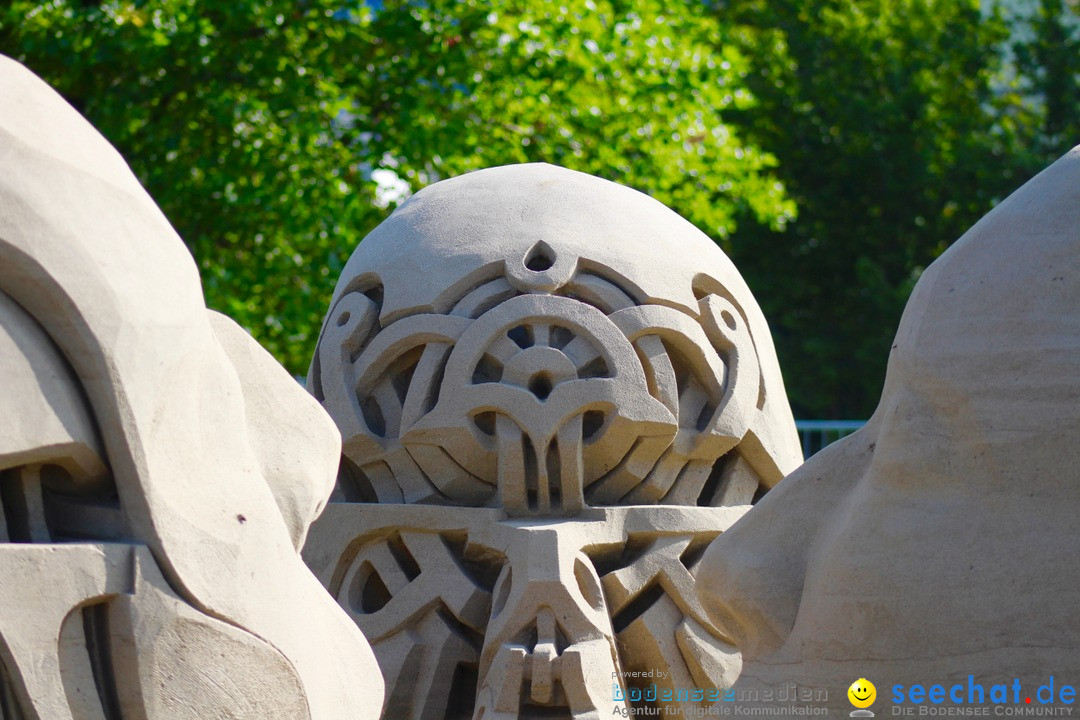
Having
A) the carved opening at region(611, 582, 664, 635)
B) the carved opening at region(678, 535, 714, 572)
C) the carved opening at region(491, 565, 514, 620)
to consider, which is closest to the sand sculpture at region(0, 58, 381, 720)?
the carved opening at region(491, 565, 514, 620)

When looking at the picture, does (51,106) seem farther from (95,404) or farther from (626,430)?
(626,430)

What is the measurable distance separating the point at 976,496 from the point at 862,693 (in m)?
0.49

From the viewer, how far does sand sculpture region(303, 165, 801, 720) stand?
491cm

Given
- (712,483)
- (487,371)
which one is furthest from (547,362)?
(712,483)

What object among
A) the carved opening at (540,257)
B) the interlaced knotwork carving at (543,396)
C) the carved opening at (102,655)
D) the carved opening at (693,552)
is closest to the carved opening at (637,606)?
the carved opening at (693,552)

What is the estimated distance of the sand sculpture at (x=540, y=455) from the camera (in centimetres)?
491

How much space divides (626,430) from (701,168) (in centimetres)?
764

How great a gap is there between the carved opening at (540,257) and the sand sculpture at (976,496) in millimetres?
1882

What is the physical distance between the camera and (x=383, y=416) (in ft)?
17.4

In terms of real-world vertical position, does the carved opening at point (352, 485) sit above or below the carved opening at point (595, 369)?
below

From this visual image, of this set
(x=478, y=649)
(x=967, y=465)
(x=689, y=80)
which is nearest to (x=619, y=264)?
(x=478, y=649)

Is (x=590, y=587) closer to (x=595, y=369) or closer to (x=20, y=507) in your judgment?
(x=595, y=369)

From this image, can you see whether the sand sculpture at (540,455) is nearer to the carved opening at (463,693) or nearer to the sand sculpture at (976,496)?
the carved opening at (463,693)

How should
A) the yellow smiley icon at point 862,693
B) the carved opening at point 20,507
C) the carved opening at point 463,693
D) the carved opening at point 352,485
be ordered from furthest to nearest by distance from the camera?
the carved opening at point 352,485 → the carved opening at point 463,693 → the yellow smiley icon at point 862,693 → the carved opening at point 20,507
